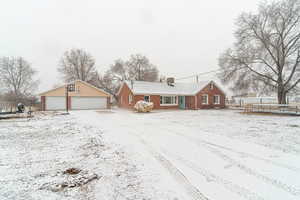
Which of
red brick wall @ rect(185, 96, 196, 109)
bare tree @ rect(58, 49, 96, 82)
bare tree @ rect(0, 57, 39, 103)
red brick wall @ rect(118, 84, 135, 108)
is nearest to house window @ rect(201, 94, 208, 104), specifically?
red brick wall @ rect(185, 96, 196, 109)

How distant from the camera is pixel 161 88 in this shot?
874 inches

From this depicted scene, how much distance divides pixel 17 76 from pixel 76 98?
18767 millimetres

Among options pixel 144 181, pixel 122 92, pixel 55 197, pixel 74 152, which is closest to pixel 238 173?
pixel 144 181

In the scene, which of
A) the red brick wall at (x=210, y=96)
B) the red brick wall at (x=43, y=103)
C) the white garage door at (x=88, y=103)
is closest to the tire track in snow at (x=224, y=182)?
the red brick wall at (x=210, y=96)

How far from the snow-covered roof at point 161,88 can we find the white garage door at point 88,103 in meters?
5.18

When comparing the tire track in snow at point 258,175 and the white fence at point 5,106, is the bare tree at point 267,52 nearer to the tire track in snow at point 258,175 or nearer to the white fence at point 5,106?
the tire track in snow at point 258,175

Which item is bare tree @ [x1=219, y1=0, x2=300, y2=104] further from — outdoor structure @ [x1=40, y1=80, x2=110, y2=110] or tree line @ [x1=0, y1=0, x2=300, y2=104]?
outdoor structure @ [x1=40, y1=80, x2=110, y2=110]

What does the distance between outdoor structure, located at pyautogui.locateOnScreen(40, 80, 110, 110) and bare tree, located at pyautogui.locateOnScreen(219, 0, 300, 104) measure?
18351mm

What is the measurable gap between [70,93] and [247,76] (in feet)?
79.9

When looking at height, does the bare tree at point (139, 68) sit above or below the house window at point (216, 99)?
above

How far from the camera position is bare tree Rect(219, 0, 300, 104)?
1611cm

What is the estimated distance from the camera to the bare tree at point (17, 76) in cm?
2838

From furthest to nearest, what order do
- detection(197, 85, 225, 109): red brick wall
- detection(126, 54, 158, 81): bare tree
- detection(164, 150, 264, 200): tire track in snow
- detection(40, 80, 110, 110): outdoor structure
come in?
detection(126, 54, 158, 81): bare tree
detection(197, 85, 225, 109): red brick wall
detection(40, 80, 110, 110): outdoor structure
detection(164, 150, 264, 200): tire track in snow

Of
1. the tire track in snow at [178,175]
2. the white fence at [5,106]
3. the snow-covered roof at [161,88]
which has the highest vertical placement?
the snow-covered roof at [161,88]
